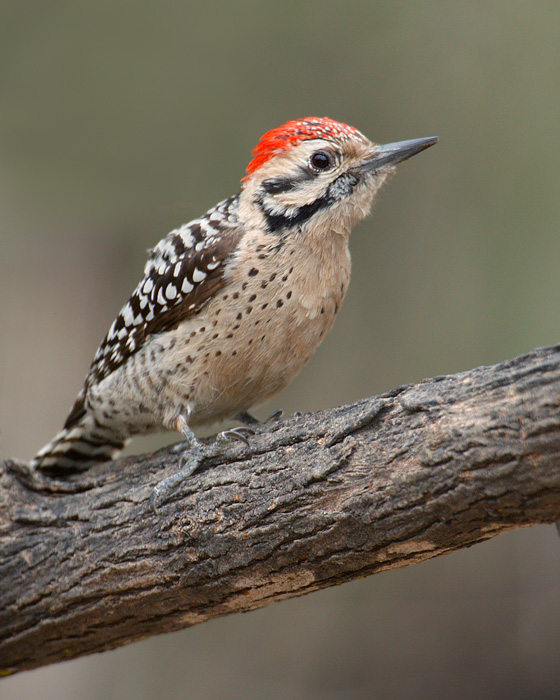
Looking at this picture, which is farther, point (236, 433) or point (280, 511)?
point (236, 433)

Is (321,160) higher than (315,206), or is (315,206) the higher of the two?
(321,160)

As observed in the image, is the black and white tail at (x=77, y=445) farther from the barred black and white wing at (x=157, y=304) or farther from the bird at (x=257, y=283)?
the bird at (x=257, y=283)

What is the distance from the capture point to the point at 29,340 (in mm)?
5273

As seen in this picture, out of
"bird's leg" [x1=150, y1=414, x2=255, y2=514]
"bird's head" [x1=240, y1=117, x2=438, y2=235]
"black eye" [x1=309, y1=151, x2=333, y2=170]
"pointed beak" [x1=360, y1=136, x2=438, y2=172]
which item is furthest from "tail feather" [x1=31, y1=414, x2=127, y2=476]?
"pointed beak" [x1=360, y1=136, x2=438, y2=172]

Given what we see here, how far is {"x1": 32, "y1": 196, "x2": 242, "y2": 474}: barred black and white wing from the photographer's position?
2801 millimetres

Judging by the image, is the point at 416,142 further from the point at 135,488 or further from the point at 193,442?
the point at 135,488

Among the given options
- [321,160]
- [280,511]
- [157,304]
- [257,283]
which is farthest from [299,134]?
[280,511]

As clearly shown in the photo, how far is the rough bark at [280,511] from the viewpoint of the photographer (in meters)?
1.70

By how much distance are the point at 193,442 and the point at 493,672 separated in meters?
2.79

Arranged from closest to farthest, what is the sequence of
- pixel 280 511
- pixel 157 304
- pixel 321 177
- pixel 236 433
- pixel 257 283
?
pixel 280 511, pixel 236 433, pixel 257 283, pixel 321 177, pixel 157 304

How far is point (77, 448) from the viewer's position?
3361mm

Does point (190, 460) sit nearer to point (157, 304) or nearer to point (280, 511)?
point (280, 511)

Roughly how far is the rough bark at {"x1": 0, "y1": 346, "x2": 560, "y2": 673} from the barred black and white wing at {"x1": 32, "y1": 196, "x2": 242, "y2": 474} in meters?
0.47

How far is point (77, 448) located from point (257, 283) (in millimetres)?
1372
